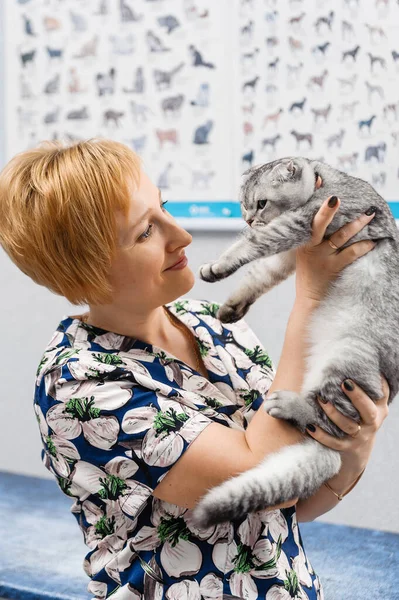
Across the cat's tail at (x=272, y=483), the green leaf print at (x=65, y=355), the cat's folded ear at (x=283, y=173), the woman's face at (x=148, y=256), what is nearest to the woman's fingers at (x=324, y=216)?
the cat's folded ear at (x=283, y=173)

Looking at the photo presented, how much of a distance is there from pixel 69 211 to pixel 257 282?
0.36 meters

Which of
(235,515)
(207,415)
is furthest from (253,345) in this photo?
(235,515)

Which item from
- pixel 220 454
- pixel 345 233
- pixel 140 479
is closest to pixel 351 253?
pixel 345 233

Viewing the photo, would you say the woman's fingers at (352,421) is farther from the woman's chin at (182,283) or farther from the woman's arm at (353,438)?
the woman's chin at (182,283)

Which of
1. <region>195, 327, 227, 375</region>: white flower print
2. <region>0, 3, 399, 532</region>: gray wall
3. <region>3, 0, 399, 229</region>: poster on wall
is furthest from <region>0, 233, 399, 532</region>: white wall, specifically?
<region>195, 327, 227, 375</region>: white flower print

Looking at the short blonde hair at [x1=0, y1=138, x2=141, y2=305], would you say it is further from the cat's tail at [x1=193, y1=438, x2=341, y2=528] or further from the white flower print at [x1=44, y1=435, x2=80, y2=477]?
the cat's tail at [x1=193, y1=438, x2=341, y2=528]

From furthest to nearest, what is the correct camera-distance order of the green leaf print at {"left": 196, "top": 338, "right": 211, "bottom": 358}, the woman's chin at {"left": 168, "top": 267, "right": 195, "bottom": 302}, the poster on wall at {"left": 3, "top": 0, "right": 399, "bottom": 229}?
the poster on wall at {"left": 3, "top": 0, "right": 399, "bottom": 229} → the green leaf print at {"left": 196, "top": 338, "right": 211, "bottom": 358} → the woman's chin at {"left": 168, "top": 267, "right": 195, "bottom": 302}

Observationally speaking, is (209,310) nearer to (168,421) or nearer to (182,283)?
(182,283)

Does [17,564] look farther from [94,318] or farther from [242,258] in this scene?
[242,258]

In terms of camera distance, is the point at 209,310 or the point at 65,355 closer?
the point at 65,355

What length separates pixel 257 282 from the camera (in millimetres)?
1255

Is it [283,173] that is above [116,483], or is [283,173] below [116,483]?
above

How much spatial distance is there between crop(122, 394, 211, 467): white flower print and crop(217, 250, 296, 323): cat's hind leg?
0.25 metres

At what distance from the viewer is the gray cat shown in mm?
1057
